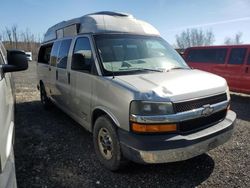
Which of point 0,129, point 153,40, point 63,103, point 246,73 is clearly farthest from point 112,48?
point 246,73

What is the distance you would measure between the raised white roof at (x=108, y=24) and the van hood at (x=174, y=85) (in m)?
1.20

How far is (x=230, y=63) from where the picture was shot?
941 centimetres

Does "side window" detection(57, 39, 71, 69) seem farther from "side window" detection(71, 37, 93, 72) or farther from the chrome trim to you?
the chrome trim

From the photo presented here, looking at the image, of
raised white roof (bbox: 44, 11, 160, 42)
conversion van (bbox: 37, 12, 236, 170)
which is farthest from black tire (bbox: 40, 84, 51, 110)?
raised white roof (bbox: 44, 11, 160, 42)

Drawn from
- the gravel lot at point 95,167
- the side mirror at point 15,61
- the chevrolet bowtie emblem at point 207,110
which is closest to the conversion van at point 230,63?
the gravel lot at point 95,167

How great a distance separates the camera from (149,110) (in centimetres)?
304

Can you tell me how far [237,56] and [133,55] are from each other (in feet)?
21.0

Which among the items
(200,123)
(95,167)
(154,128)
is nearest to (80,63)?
(95,167)

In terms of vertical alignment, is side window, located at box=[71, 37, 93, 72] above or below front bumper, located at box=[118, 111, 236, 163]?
above

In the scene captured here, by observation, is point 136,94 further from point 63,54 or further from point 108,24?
point 63,54

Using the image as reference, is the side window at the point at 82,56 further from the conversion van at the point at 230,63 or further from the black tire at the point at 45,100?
the conversion van at the point at 230,63

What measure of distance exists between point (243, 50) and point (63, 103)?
673cm

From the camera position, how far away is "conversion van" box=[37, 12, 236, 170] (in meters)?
3.05

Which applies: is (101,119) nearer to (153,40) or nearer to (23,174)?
(23,174)
